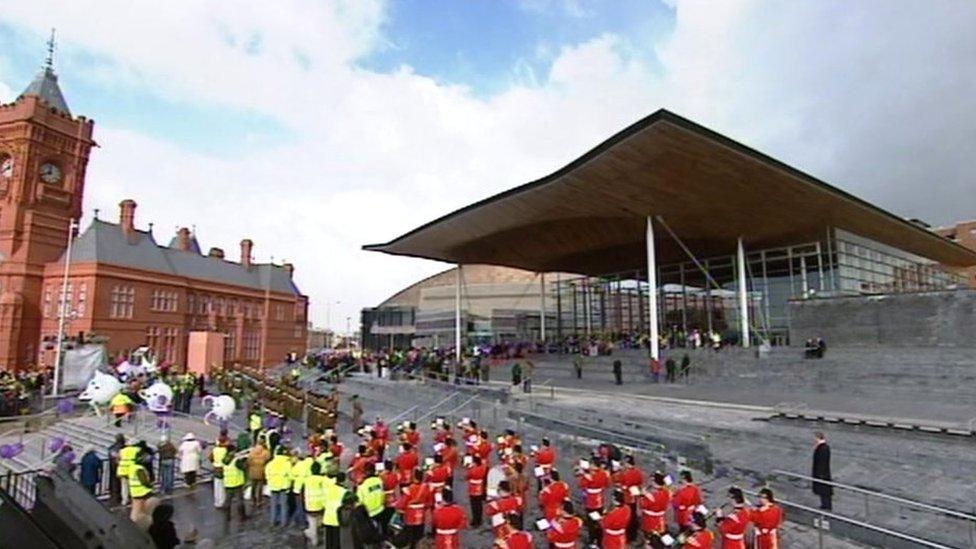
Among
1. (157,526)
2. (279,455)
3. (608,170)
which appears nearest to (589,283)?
(608,170)

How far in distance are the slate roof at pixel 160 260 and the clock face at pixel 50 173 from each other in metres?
6.18

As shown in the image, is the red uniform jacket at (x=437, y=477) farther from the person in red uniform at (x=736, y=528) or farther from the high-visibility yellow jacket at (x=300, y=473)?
the person in red uniform at (x=736, y=528)

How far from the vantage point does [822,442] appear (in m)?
10.5

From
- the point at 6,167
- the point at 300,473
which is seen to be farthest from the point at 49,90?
the point at 300,473

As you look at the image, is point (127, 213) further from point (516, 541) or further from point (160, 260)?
point (516, 541)

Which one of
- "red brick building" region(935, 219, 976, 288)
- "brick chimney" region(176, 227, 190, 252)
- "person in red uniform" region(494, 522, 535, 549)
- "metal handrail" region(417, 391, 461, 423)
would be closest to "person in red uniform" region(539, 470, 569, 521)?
"person in red uniform" region(494, 522, 535, 549)

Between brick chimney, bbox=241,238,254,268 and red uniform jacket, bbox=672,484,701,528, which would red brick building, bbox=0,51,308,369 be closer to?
brick chimney, bbox=241,238,254,268

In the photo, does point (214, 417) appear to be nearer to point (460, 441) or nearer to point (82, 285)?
point (460, 441)

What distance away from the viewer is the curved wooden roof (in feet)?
72.7

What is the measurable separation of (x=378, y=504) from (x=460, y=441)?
323 inches

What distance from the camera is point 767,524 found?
749 centimetres

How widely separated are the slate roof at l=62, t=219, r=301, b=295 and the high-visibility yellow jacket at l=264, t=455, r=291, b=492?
41435mm

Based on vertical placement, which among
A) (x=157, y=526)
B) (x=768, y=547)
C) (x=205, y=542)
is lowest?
(x=205, y=542)

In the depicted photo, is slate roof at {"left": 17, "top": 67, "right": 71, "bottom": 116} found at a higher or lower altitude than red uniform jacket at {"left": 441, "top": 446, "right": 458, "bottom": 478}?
higher
